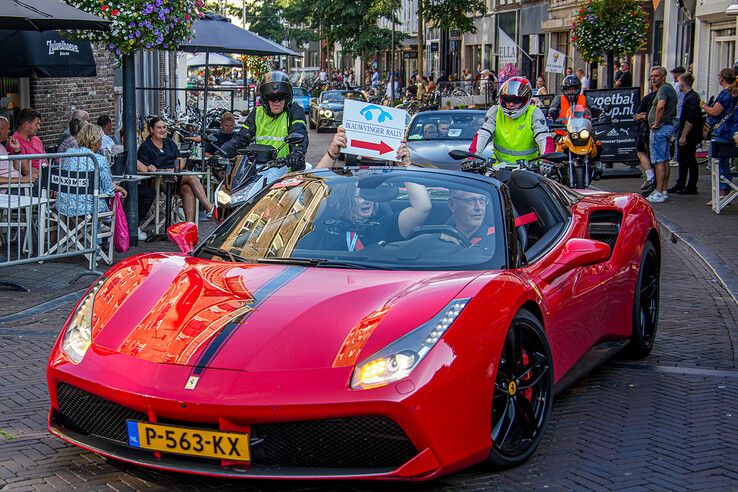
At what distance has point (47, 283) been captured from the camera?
966cm

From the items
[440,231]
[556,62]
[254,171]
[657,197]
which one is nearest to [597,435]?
[440,231]

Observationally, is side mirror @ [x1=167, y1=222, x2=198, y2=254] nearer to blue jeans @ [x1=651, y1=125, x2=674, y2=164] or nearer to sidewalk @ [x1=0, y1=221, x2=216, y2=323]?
sidewalk @ [x1=0, y1=221, x2=216, y2=323]

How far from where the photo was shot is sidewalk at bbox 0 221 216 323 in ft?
28.6

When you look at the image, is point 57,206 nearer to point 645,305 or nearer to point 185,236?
point 185,236

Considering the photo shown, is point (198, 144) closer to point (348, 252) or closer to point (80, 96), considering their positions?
point (80, 96)

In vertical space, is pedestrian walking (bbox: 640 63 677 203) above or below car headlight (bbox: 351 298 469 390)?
above

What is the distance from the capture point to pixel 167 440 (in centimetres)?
416

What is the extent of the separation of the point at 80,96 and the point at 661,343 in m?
15.5

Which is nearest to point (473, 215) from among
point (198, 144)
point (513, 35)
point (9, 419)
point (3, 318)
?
point (9, 419)

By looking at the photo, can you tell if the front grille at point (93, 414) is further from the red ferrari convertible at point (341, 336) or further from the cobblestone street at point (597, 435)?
the cobblestone street at point (597, 435)

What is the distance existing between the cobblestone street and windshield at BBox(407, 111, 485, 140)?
30.2ft

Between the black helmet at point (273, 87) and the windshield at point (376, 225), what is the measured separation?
15.8ft

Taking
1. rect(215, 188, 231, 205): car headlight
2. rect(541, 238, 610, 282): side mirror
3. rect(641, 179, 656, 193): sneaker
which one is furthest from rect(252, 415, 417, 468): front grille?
rect(641, 179, 656, 193): sneaker

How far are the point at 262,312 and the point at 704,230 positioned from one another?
1043 cm
